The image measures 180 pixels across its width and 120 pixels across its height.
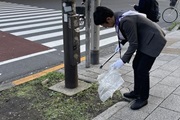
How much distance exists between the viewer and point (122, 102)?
3828mm

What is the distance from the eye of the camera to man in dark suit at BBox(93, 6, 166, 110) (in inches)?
126

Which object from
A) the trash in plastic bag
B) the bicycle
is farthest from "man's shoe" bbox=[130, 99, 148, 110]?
the bicycle

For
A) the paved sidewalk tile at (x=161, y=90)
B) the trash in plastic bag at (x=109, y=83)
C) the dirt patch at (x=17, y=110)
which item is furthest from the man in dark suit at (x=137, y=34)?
the dirt patch at (x=17, y=110)

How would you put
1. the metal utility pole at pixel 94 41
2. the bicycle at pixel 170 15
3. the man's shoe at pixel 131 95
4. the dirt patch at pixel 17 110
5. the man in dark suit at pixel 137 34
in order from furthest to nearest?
the bicycle at pixel 170 15 < the metal utility pole at pixel 94 41 < the man's shoe at pixel 131 95 < the dirt patch at pixel 17 110 < the man in dark suit at pixel 137 34

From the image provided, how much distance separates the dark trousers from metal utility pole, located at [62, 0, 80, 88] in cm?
99

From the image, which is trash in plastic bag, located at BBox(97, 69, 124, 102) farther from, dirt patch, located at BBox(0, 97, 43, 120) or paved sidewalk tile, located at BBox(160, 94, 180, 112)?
dirt patch, located at BBox(0, 97, 43, 120)

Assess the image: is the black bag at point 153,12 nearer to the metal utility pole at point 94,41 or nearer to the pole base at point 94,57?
the metal utility pole at point 94,41

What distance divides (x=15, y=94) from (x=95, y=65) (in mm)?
1884

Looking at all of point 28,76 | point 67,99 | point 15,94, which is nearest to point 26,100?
point 15,94

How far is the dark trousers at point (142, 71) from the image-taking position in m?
3.44

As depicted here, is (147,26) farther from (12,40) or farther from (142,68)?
(12,40)

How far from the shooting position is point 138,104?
11.8 ft

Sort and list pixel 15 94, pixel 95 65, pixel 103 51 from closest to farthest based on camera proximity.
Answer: pixel 15 94 → pixel 95 65 → pixel 103 51

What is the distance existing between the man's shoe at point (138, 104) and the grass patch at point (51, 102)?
0.35m
